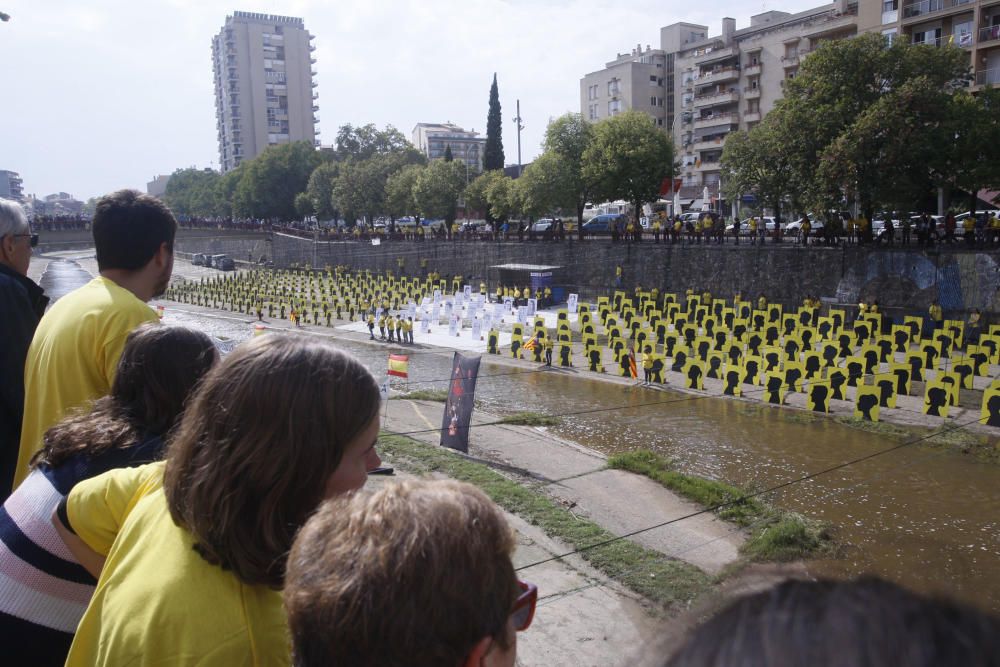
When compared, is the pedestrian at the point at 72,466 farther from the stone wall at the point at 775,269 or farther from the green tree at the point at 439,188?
the green tree at the point at 439,188

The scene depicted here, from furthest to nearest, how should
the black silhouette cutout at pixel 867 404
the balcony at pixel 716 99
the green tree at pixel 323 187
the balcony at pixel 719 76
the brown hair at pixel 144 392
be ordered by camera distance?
the green tree at pixel 323 187 < the balcony at pixel 716 99 < the balcony at pixel 719 76 < the black silhouette cutout at pixel 867 404 < the brown hair at pixel 144 392

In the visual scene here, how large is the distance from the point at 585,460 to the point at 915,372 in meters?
9.87

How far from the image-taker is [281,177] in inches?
2830

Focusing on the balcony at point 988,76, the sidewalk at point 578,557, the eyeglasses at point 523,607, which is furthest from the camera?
the balcony at point 988,76

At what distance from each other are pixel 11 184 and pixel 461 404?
6669 inches

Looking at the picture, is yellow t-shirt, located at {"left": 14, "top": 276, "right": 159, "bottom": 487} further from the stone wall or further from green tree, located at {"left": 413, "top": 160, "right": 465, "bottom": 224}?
green tree, located at {"left": 413, "top": 160, "right": 465, "bottom": 224}

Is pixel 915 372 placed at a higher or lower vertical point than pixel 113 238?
lower

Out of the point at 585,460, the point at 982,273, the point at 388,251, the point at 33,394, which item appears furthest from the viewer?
the point at 388,251

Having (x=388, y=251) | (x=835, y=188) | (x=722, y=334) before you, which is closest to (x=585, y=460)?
(x=722, y=334)

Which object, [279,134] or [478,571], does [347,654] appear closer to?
[478,571]

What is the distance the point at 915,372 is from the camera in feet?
53.0

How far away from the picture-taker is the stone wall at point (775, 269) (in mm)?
21641

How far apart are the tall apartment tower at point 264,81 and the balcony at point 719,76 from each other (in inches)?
2567

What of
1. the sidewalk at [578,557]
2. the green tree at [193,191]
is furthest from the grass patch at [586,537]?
the green tree at [193,191]
